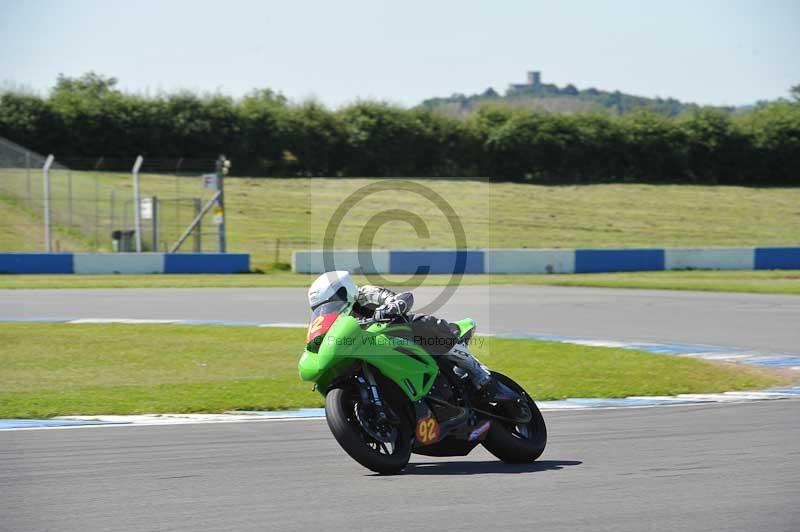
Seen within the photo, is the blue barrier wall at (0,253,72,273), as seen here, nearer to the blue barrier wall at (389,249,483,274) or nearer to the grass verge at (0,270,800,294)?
the grass verge at (0,270,800,294)

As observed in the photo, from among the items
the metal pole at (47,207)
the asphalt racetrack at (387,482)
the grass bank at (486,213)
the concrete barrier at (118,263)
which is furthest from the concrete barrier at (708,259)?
the asphalt racetrack at (387,482)

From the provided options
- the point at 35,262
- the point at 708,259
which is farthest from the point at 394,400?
the point at 708,259

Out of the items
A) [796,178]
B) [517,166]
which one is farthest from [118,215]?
[796,178]

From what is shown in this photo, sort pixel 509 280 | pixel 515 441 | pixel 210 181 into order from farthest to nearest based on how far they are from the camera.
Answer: pixel 210 181, pixel 509 280, pixel 515 441

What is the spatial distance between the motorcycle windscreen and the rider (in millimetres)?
38

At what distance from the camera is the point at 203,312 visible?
19.3m

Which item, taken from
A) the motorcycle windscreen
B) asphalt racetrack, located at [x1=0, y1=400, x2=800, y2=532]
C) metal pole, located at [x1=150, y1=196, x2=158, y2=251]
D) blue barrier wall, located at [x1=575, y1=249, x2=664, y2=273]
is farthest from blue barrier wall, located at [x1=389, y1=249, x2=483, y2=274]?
the motorcycle windscreen

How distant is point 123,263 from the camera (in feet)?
97.7

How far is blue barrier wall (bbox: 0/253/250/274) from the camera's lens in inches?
1154

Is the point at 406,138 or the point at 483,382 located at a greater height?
the point at 406,138

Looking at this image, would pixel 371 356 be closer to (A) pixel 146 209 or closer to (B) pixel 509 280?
(B) pixel 509 280

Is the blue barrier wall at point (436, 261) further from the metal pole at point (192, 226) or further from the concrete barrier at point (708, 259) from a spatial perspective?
the metal pole at point (192, 226)

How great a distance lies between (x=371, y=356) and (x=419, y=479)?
2.56 ft

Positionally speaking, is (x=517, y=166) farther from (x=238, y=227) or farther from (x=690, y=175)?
(x=238, y=227)
